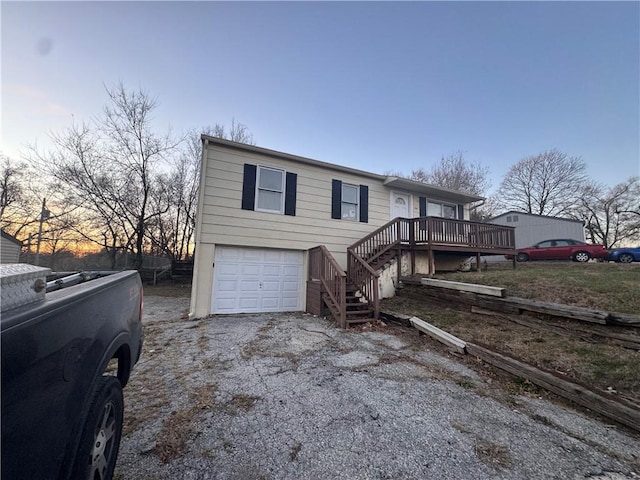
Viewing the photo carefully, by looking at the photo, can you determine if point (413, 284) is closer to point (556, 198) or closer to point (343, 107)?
point (343, 107)

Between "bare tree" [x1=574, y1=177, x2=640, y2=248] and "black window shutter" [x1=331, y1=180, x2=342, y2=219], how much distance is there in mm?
26288

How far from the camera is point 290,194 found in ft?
26.3

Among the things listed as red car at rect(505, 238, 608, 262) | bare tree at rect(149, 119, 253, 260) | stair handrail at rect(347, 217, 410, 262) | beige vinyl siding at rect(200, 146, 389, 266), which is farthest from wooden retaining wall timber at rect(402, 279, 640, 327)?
bare tree at rect(149, 119, 253, 260)

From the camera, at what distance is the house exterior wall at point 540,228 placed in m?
16.6

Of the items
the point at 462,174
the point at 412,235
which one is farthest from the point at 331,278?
the point at 462,174

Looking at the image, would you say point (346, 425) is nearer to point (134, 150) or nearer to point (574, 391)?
point (574, 391)

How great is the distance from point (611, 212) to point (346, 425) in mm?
34170

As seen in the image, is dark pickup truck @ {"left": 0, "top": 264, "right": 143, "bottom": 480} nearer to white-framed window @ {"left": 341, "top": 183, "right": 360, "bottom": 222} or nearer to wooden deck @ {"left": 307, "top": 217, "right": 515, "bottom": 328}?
wooden deck @ {"left": 307, "top": 217, "right": 515, "bottom": 328}

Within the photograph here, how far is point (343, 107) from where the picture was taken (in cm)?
1112

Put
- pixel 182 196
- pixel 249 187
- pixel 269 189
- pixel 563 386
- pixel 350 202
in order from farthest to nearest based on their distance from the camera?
pixel 182 196 < pixel 350 202 < pixel 269 189 < pixel 249 187 < pixel 563 386

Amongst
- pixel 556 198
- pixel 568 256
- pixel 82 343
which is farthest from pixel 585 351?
pixel 556 198

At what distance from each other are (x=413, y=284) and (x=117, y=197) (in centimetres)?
1604

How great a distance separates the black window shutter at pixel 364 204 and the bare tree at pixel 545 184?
76.9 ft

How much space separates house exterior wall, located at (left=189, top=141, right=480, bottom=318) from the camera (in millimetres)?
6930
